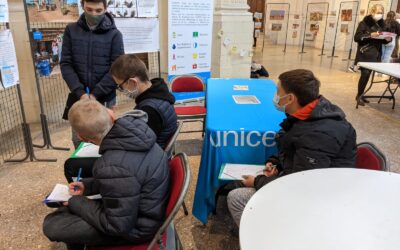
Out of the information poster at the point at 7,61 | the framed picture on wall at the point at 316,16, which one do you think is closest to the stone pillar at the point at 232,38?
the information poster at the point at 7,61

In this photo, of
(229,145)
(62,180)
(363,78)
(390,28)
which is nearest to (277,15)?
(390,28)

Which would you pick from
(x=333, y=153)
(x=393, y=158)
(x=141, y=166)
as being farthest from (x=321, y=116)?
(x=393, y=158)

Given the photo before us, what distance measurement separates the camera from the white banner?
149 inches

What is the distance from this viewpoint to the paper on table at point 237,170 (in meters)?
1.86

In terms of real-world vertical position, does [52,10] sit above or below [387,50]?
above

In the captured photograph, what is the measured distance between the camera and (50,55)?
3207 mm

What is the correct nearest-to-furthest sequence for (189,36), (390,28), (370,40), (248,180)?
1. (248,180)
2. (189,36)
3. (370,40)
4. (390,28)

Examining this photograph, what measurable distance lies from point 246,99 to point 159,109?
1007 mm

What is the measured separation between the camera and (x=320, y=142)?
4.87ft

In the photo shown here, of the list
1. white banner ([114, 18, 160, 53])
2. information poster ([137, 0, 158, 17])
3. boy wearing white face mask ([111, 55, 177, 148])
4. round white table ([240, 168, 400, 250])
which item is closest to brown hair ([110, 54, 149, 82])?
boy wearing white face mask ([111, 55, 177, 148])

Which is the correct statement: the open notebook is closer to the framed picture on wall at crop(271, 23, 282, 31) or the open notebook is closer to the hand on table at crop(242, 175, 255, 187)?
the hand on table at crop(242, 175, 255, 187)

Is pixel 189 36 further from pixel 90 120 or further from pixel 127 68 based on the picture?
pixel 90 120

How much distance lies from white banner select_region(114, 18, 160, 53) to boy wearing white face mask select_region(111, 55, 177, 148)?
2.09 metres

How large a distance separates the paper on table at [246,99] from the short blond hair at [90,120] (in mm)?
1444
